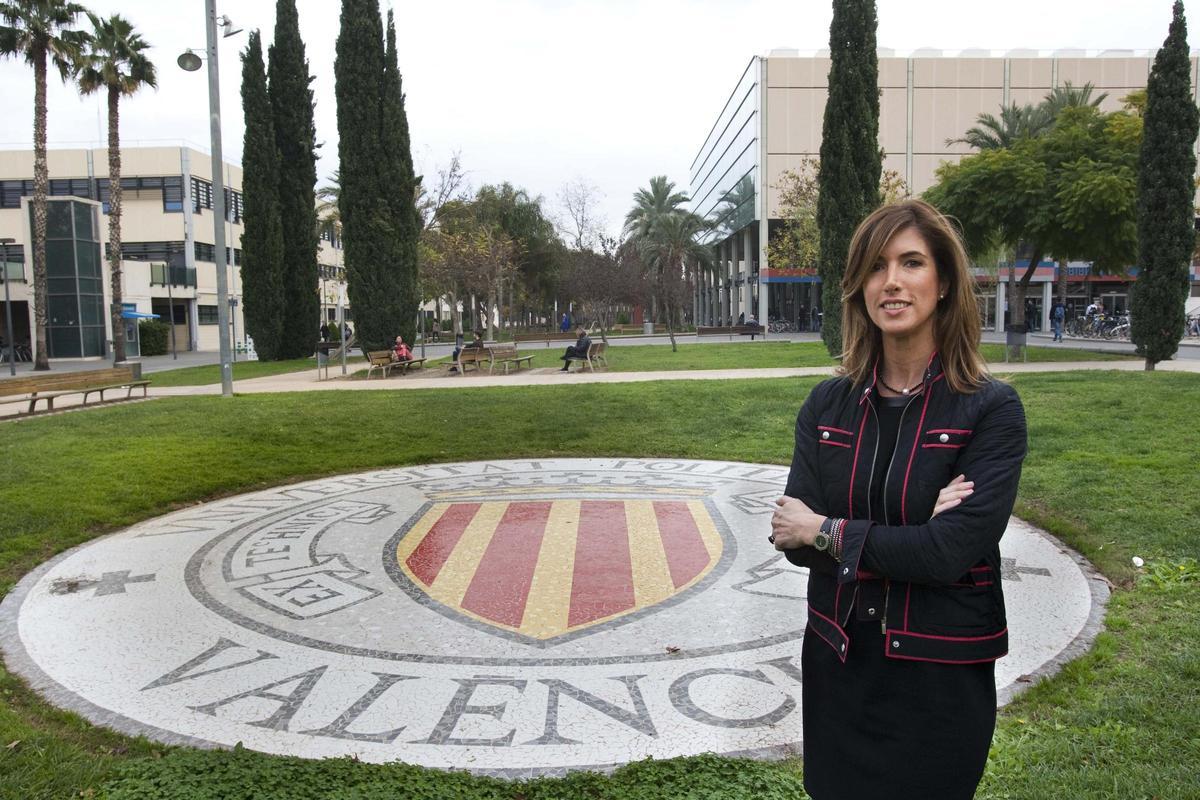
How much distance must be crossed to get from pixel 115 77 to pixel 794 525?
35.6m

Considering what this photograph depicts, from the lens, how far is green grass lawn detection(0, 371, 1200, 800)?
2975 mm

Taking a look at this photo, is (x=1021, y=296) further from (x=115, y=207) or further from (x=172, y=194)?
(x=172, y=194)

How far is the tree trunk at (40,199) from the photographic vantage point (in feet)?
92.5

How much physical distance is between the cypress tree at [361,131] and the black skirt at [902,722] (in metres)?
24.8

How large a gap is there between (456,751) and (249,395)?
47.0 feet

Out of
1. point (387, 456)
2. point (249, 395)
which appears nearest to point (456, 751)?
point (387, 456)

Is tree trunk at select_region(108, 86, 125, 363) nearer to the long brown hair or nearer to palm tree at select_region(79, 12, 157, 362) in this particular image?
palm tree at select_region(79, 12, 157, 362)

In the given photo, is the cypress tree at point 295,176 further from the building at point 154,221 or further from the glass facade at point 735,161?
the glass facade at point 735,161

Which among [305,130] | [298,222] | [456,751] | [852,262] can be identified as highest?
[305,130]

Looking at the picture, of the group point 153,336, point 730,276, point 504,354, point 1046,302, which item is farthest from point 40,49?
point 1046,302

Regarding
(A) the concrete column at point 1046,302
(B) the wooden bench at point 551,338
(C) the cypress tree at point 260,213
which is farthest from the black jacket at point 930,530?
(A) the concrete column at point 1046,302

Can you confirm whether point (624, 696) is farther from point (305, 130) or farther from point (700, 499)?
point (305, 130)

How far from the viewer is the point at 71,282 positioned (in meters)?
35.7

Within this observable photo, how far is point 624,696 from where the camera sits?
12.3ft
